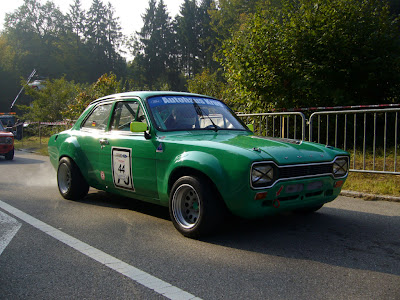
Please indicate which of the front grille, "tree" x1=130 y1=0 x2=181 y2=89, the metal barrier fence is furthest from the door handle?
"tree" x1=130 y1=0 x2=181 y2=89

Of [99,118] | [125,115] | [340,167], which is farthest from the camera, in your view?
[99,118]

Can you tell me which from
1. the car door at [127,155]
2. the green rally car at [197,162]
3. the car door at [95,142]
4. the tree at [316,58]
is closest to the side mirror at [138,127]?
the green rally car at [197,162]

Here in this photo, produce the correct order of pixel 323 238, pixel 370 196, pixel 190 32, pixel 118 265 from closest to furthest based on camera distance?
1. pixel 118 265
2. pixel 323 238
3. pixel 370 196
4. pixel 190 32

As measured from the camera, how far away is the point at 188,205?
4410 millimetres

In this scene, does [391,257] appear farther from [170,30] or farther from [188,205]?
[170,30]

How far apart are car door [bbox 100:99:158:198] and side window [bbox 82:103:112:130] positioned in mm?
194

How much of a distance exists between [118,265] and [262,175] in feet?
5.11

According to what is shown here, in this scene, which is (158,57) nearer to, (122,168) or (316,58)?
(316,58)

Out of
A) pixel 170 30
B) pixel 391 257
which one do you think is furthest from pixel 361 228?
pixel 170 30

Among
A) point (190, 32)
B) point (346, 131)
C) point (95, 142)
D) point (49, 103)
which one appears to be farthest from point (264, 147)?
point (190, 32)

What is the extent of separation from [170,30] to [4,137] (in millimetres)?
62014

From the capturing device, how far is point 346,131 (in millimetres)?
8516

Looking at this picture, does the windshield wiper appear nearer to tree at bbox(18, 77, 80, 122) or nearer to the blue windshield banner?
the blue windshield banner

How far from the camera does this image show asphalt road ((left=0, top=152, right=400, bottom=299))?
2.96 metres
